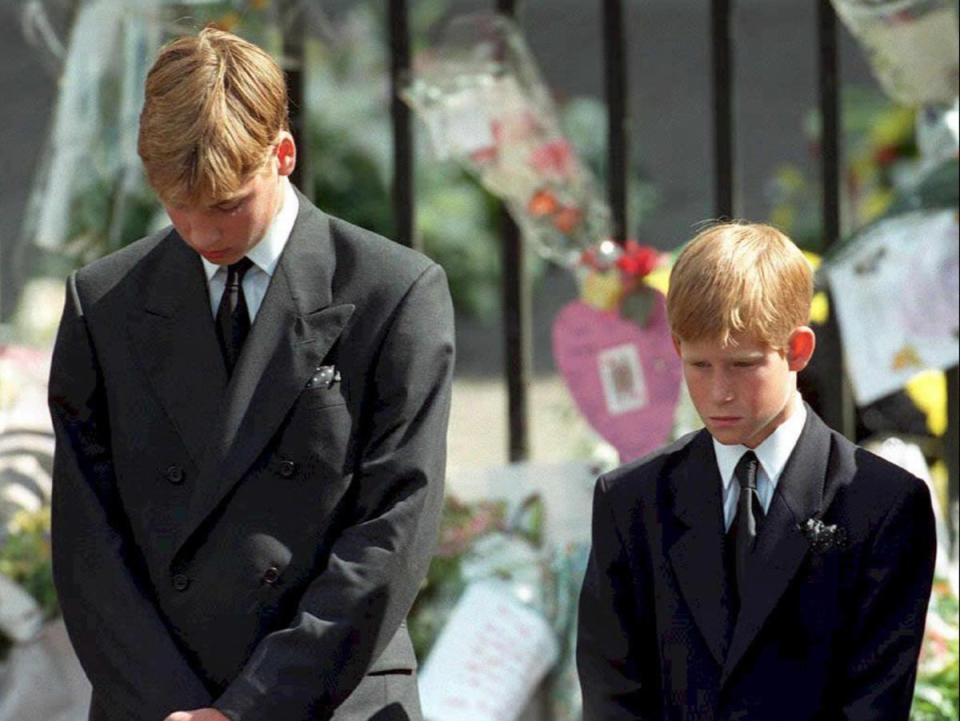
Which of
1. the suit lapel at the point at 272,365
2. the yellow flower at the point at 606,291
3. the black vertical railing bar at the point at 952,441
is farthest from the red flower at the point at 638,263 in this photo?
the suit lapel at the point at 272,365

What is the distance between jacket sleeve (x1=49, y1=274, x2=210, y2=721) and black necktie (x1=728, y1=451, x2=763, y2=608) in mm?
690

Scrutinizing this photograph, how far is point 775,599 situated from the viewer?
2557mm

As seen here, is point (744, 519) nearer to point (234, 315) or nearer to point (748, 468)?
point (748, 468)

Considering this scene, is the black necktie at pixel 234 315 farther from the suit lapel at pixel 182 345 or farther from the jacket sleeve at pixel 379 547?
the jacket sleeve at pixel 379 547

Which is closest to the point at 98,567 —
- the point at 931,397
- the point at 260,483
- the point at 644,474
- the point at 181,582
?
the point at 181,582

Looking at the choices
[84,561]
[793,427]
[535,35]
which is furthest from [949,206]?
[535,35]

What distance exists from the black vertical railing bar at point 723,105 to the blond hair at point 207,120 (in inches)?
67.0

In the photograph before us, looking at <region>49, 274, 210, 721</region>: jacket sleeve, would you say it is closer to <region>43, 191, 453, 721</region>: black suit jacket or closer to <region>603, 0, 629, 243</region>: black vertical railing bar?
<region>43, 191, 453, 721</region>: black suit jacket

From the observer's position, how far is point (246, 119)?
2551mm

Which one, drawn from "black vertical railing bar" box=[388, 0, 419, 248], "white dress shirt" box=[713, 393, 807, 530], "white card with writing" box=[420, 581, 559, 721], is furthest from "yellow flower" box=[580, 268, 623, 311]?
"white dress shirt" box=[713, 393, 807, 530]

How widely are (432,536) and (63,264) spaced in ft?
6.26

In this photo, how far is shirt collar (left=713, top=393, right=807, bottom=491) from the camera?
2.64 m

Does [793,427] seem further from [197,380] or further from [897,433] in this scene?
[897,433]

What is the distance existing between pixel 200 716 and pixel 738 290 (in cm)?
84
